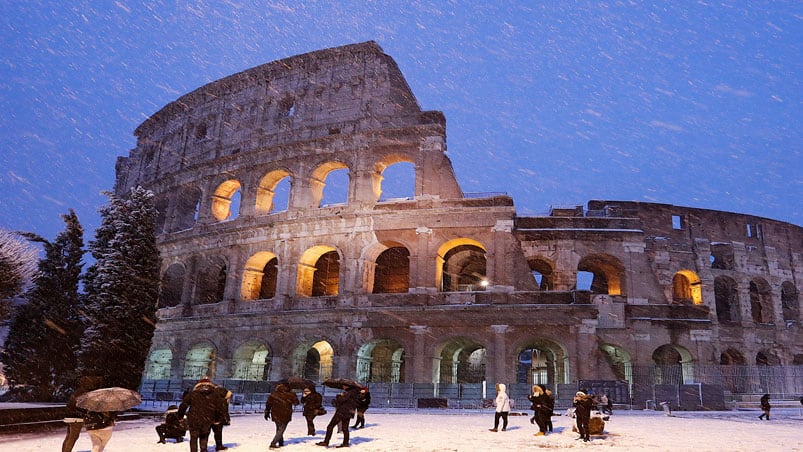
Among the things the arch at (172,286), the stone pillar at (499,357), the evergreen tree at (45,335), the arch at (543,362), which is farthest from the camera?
the arch at (172,286)

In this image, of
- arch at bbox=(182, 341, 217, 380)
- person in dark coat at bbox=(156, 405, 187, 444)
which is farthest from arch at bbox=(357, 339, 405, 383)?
person in dark coat at bbox=(156, 405, 187, 444)

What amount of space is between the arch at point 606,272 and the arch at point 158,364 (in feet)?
70.0

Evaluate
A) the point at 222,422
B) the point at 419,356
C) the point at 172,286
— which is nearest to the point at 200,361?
the point at 172,286

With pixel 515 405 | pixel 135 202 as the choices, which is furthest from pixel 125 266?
pixel 515 405

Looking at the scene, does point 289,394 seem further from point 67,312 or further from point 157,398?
point 157,398

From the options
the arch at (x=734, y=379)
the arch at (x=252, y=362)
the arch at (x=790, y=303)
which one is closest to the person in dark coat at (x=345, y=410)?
the arch at (x=252, y=362)

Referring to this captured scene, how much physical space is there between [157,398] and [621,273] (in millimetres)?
20480

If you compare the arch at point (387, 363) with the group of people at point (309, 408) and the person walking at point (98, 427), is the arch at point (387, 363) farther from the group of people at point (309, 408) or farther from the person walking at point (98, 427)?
the person walking at point (98, 427)

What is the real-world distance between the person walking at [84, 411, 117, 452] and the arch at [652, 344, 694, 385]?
2126 centimetres

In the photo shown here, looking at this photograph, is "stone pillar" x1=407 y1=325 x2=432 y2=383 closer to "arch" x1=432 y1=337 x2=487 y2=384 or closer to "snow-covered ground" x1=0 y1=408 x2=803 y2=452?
"arch" x1=432 y1=337 x2=487 y2=384

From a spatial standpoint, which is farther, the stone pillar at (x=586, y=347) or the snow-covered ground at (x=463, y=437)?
the stone pillar at (x=586, y=347)

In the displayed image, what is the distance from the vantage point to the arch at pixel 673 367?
23.5 meters

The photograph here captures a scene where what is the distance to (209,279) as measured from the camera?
2914 cm

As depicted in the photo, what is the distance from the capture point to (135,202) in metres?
19.3
